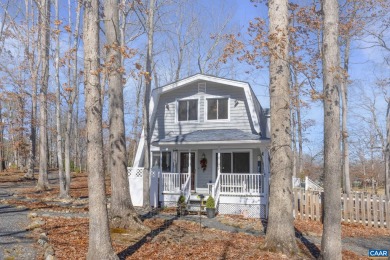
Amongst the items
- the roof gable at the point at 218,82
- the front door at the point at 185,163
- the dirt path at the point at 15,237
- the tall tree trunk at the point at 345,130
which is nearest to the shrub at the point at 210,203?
the front door at the point at 185,163

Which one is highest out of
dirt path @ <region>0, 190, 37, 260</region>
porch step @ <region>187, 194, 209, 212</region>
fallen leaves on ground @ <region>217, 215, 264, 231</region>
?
dirt path @ <region>0, 190, 37, 260</region>

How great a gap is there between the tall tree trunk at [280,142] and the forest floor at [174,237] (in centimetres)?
44

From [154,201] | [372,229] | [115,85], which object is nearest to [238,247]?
[115,85]

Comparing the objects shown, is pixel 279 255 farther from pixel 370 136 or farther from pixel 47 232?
pixel 370 136

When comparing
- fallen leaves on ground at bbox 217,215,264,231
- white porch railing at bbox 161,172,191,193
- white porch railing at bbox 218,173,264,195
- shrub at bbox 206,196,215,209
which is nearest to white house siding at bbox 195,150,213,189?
white porch railing at bbox 161,172,191,193

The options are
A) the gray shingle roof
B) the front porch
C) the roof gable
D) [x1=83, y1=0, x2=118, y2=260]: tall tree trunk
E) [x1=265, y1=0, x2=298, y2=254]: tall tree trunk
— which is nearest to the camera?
[x1=83, y1=0, x2=118, y2=260]: tall tree trunk

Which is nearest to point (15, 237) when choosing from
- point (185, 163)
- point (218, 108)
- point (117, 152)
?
point (117, 152)

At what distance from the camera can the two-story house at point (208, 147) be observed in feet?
48.9

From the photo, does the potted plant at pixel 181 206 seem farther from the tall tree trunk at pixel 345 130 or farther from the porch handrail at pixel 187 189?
the tall tree trunk at pixel 345 130

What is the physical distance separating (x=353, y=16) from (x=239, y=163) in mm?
10262

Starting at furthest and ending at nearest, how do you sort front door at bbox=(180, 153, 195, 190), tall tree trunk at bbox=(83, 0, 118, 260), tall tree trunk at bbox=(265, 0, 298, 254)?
front door at bbox=(180, 153, 195, 190)
tall tree trunk at bbox=(265, 0, 298, 254)
tall tree trunk at bbox=(83, 0, 118, 260)

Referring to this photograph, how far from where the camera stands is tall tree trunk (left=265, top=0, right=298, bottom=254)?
7.62 meters

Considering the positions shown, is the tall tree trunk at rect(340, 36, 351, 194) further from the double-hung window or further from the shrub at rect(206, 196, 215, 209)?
the shrub at rect(206, 196, 215, 209)

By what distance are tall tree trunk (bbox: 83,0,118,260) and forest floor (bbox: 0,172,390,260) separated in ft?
3.24
